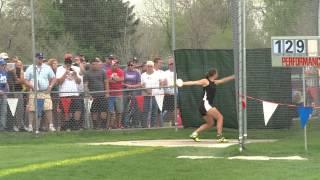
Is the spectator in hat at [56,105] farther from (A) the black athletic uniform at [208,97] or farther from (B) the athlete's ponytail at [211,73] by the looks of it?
(B) the athlete's ponytail at [211,73]

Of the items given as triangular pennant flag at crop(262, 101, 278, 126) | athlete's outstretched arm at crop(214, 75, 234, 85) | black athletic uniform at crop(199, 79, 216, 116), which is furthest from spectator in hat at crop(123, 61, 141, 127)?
triangular pennant flag at crop(262, 101, 278, 126)

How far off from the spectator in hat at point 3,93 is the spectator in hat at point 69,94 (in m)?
1.42

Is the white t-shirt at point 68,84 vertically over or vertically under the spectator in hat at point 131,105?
over

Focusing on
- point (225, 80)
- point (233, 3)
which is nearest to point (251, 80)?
point (225, 80)

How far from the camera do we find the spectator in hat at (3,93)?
56.3 feet

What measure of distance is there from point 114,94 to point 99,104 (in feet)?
1.67

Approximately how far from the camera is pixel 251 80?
657 inches

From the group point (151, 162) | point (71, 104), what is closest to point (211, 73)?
point (71, 104)

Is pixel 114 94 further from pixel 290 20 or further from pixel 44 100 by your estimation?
pixel 290 20

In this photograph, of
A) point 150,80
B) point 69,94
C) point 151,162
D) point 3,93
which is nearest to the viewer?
point 151,162

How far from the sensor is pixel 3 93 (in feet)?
56.3

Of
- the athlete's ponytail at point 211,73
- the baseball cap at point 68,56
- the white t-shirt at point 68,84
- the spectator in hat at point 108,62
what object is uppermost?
the baseball cap at point 68,56

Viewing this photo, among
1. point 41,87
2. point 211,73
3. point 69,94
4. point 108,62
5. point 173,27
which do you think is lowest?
point 69,94

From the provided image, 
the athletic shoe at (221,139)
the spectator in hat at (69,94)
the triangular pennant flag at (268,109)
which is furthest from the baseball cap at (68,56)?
the triangular pennant flag at (268,109)
